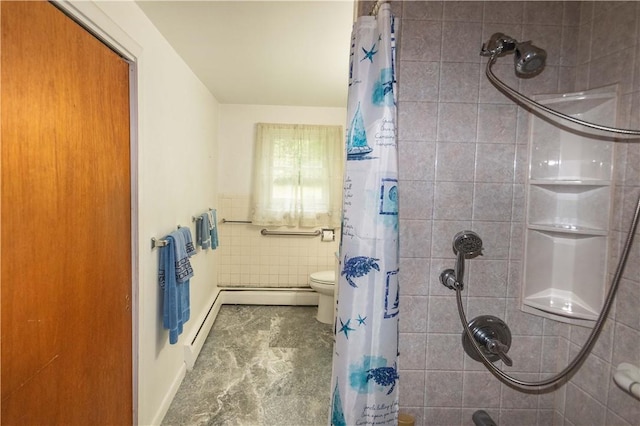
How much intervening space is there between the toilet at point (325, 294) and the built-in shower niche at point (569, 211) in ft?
6.09

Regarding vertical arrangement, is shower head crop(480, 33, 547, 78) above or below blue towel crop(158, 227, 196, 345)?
above

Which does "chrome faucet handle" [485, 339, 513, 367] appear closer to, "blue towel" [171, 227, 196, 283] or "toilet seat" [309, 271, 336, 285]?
"blue towel" [171, 227, 196, 283]

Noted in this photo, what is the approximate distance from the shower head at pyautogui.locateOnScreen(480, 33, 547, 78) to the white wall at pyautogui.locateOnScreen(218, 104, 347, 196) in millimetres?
2249

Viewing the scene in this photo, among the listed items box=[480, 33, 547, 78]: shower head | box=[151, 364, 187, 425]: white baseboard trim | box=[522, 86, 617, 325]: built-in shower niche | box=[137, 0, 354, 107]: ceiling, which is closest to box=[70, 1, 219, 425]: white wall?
box=[151, 364, 187, 425]: white baseboard trim

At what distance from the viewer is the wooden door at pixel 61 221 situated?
0.78m

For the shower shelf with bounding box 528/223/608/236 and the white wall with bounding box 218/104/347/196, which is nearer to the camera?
the shower shelf with bounding box 528/223/608/236

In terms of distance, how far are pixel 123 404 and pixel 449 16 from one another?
83.3 inches

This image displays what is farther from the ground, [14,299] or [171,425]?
[14,299]

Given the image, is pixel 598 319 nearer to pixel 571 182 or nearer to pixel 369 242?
pixel 571 182

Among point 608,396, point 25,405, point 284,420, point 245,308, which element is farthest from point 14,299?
point 245,308

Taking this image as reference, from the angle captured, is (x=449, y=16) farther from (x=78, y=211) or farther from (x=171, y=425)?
(x=171, y=425)

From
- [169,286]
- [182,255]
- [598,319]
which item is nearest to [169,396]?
[169,286]

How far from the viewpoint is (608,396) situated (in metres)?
0.97

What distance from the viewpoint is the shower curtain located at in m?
0.97
